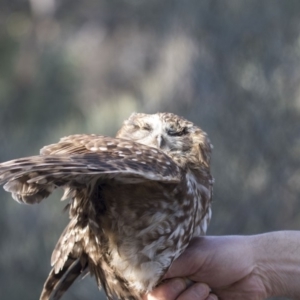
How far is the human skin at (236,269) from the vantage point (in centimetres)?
437

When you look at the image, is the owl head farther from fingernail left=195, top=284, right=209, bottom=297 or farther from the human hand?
fingernail left=195, top=284, right=209, bottom=297

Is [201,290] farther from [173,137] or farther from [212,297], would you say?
[173,137]

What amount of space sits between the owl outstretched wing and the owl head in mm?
633

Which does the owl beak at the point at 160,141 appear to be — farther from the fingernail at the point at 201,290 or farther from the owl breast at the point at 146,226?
the fingernail at the point at 201,290

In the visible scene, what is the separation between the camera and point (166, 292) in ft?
14.3

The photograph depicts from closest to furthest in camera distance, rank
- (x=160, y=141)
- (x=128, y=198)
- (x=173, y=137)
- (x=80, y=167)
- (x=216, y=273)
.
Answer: (x=80, y=167)
(x=128, y=198)
(x=216, y=273)
(x=160, y=141)
(x=173, y=137)

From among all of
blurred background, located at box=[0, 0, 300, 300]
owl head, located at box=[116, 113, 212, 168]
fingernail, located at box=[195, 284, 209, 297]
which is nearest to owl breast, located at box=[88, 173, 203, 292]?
fingernail, located at box=[195, 284, 209, 297]

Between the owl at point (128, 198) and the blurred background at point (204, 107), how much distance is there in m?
4.82

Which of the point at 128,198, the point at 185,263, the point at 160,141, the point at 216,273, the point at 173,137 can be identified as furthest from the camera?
the point at 173,137

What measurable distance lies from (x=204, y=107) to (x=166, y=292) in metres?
5.51

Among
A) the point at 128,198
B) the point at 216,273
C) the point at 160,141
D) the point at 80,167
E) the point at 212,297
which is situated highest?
the point at 80,167

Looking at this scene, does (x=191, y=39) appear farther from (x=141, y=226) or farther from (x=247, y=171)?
(x=141, y=226)

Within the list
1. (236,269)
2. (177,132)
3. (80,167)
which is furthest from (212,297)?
(80,167)

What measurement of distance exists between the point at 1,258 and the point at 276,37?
433 centimetres
